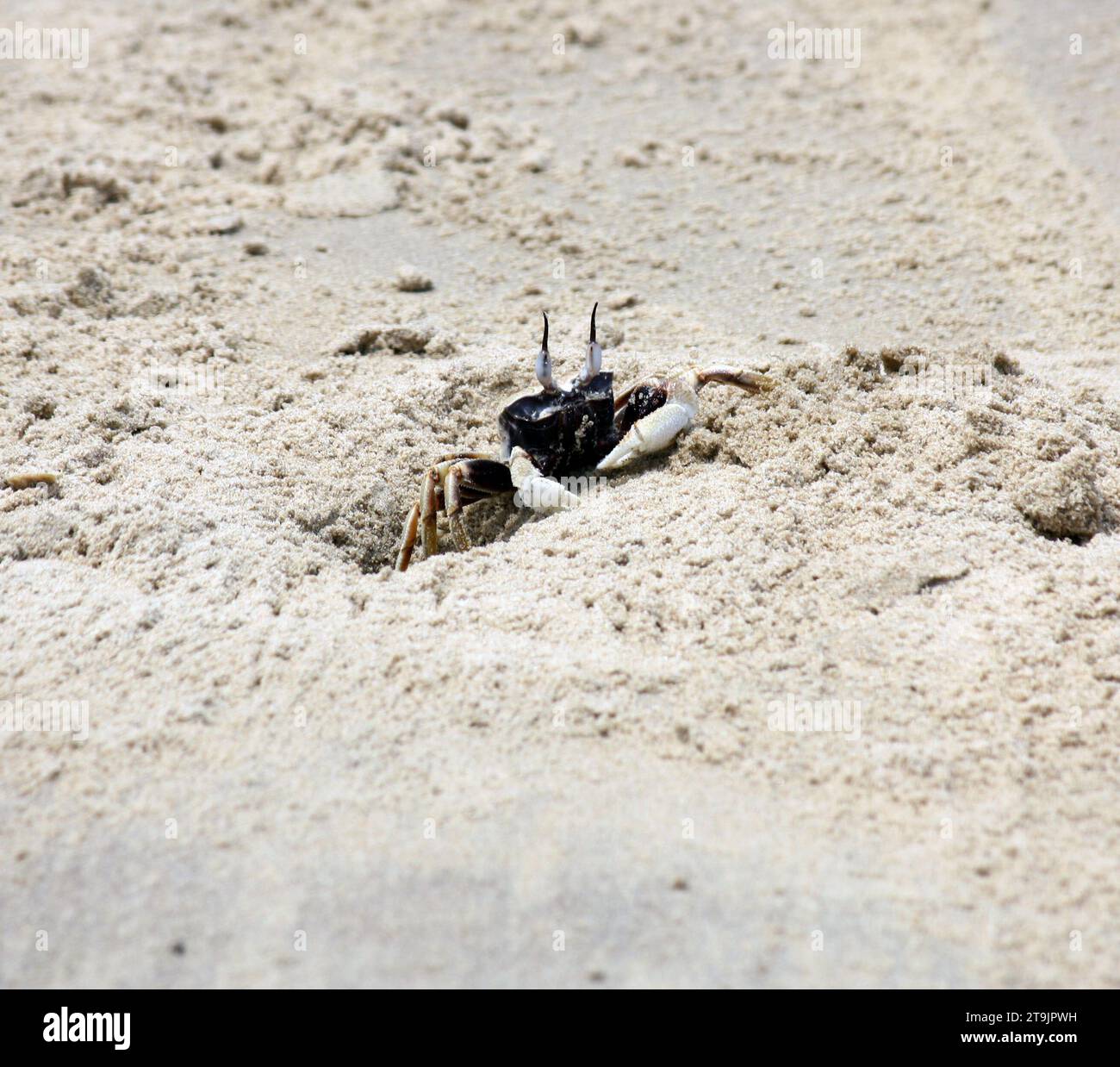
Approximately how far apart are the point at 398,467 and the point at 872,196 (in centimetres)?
294

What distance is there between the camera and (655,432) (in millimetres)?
3512

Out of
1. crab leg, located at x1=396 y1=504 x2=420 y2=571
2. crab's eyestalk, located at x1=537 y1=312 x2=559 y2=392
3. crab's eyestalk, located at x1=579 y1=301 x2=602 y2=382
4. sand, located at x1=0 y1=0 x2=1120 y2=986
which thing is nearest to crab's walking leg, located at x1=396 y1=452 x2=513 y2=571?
crab leg, located at x1=396 y1=504 x2=420 y2=571

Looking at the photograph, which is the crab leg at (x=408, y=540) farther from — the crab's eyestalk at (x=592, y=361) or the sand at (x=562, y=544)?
the crab's eyestalk at (x=592, y=361)

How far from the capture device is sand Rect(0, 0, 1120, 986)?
2143 mm

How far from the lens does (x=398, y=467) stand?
3734mm

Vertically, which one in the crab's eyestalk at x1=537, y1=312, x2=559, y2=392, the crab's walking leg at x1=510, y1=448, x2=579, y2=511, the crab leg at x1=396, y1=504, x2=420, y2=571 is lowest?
the crab leg at x1=396, y1=504, x2=420, y2=571

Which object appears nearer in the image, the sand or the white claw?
the sand

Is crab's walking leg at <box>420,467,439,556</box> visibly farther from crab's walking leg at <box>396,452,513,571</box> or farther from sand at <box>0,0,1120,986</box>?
sand at <box>0,0,1120,986</box>

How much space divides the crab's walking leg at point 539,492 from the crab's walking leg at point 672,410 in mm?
242

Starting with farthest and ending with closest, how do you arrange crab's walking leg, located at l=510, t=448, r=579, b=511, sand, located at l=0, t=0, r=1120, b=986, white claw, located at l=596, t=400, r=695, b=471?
white claw, located at l=596, t=400, r=695, b=471 → crab's walking leg, located at l=510, t=448, r=579, b=511 → sand, located at l=0, t=0, r=1120, b=986

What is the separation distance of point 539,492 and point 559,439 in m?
0.30

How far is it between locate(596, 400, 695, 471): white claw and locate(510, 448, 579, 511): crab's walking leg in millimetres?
230

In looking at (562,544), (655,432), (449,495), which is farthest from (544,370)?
(562,544)
